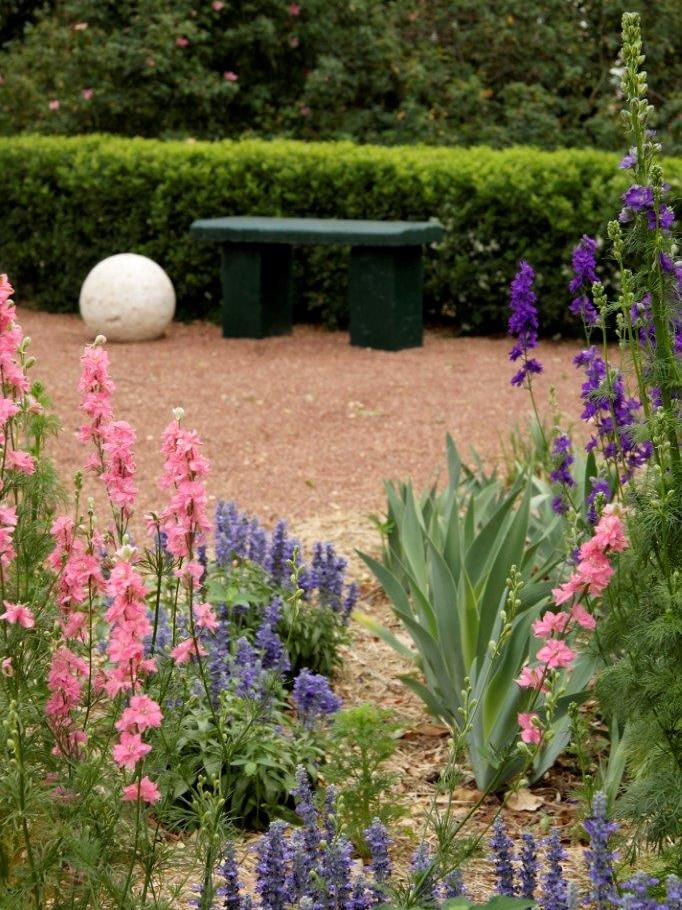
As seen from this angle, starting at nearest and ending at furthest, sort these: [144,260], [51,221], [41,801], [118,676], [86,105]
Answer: [118,676] → [41,801] → [144,260] → [51,221] → [86,105]

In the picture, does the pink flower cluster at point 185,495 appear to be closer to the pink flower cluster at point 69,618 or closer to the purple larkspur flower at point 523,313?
the pink flower cluster at point 69,618

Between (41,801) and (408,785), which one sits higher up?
(41,801)

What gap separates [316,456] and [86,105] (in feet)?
22.1

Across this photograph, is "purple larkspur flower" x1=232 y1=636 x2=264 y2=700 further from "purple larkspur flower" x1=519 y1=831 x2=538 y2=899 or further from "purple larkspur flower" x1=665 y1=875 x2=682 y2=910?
"purple larkspur flower" x1=665 y1=875 x2=682 y2=910

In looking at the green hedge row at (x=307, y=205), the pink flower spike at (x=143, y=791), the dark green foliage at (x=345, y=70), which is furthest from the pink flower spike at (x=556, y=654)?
the dark green foliage at (x=345, y=70)

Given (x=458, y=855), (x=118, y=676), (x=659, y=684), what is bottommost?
(x=458, y=855)

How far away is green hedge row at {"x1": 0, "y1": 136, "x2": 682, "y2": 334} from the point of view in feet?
32.2

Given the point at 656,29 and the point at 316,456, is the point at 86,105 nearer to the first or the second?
the point at 656,29

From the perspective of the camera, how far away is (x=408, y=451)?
7215 millimetres

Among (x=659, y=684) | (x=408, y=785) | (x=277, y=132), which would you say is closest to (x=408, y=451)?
(x=408, y=785)

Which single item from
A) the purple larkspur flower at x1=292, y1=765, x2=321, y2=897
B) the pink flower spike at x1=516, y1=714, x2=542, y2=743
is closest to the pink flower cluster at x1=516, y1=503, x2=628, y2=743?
the pink flower spike at x1=516, y1=714, x2=542, y2=743

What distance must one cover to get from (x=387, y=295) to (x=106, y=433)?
7113 mm

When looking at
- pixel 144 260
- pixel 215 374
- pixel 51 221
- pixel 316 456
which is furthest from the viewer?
pixel 51 221

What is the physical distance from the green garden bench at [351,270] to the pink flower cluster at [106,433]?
6.72m
